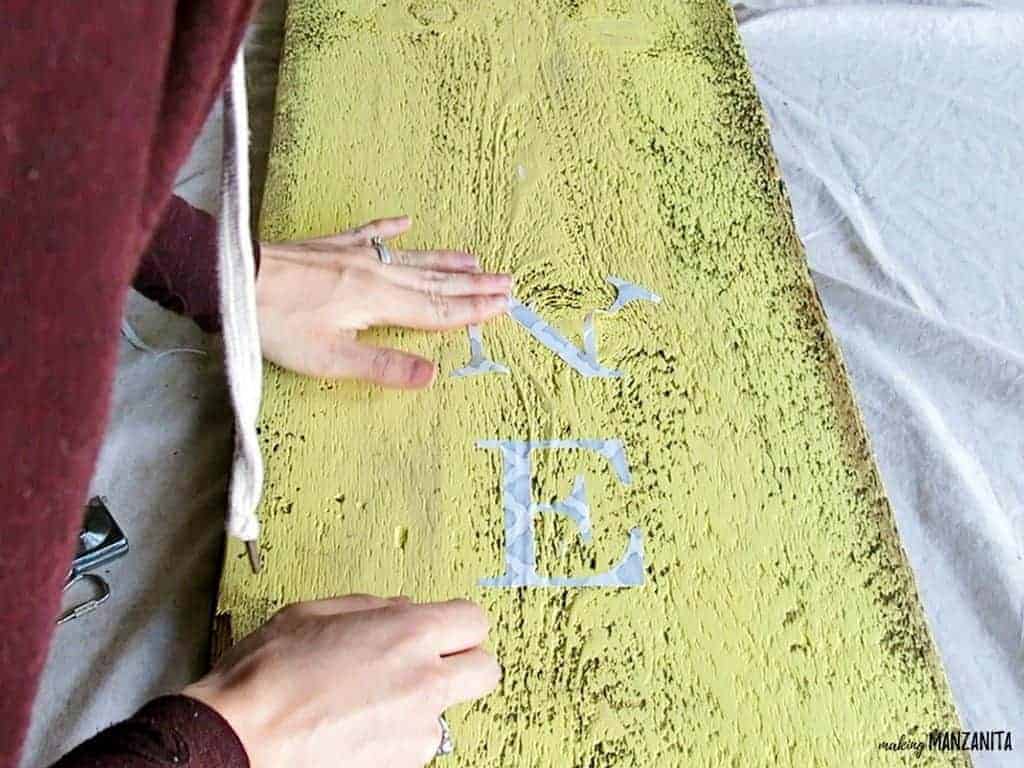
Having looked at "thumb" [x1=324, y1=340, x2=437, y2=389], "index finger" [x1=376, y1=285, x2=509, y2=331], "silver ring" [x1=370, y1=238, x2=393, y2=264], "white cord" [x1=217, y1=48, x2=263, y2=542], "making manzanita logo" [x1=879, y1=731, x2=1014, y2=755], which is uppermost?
"white cord" [x1=217, y1=48, x2=263, y2=542]

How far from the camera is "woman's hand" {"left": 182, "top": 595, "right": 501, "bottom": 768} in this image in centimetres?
52

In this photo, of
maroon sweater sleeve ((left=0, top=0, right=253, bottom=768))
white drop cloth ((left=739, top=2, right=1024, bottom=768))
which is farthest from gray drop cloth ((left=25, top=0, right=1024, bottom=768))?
maroon sweater sleeve ((left=0, top=0, right=253, bottom=768))

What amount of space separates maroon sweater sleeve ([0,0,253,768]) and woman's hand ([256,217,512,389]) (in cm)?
37

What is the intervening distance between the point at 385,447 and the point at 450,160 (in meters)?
0.29

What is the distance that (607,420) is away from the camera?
2.36 ft

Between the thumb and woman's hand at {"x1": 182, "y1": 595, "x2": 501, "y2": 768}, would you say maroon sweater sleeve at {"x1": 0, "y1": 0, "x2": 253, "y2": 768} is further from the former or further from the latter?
the thumb

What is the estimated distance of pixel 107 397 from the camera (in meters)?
0.34

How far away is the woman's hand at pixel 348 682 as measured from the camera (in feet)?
1.71

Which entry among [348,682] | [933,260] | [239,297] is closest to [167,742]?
[348,682]

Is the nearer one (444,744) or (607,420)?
(444,744)

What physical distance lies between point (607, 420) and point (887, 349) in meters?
0.29

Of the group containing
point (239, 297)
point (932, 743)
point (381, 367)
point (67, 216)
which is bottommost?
point (932, 743)

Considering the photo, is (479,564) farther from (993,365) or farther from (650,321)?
(993,365)

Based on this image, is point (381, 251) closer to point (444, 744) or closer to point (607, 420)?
point (607, 420)
